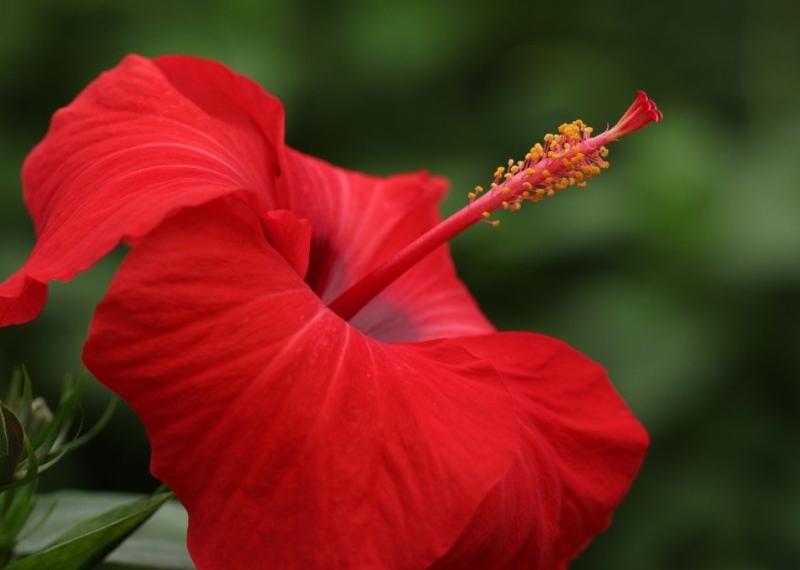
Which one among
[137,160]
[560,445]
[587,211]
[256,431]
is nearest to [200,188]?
[137,160]

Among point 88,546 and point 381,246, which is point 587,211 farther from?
point 88,546

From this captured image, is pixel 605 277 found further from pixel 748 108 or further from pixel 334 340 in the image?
pixel 334 340

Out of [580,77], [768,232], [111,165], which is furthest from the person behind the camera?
[580,77]

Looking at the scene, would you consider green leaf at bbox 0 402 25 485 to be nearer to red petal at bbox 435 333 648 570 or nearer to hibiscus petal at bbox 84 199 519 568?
hibiscus petal at bbox 84 199 519 568

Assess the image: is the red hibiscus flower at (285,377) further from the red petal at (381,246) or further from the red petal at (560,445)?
the red petal at (381,246)

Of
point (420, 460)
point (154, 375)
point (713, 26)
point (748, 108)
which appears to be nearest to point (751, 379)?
point (748, 108)
